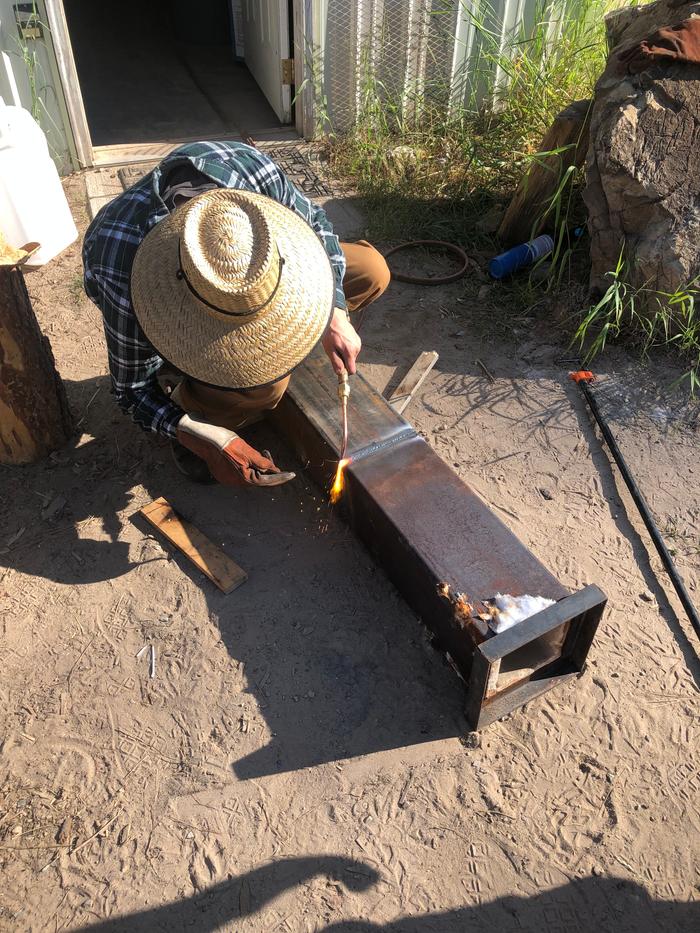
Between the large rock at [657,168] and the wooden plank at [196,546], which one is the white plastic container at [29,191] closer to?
the wooden plank at [196,546]

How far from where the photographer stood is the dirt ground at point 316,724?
2.11 metres

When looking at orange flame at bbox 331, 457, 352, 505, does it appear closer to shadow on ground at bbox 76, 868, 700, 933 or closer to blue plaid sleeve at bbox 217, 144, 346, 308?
blue plaid sleeve at bbox 217, 144, 346, 308

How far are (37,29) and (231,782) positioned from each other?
475 cm

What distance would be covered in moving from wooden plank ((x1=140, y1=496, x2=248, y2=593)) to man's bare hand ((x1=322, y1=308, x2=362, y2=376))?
895 mm

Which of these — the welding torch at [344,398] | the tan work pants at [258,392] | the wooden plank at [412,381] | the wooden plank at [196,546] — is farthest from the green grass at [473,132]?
the wooden plank at [196,546]

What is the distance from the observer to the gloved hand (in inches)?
106

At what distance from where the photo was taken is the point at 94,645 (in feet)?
8.81

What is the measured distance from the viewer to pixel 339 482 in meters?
2.86

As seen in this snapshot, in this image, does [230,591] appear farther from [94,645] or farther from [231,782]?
[231,782]

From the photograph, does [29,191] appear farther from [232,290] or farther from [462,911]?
[462,911]

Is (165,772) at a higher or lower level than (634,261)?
lower

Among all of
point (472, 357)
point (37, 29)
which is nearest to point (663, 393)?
point (472, 357)

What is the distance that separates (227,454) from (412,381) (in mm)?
1388

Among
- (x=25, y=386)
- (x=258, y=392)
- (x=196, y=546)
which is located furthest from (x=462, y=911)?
(x=25, y=386)
